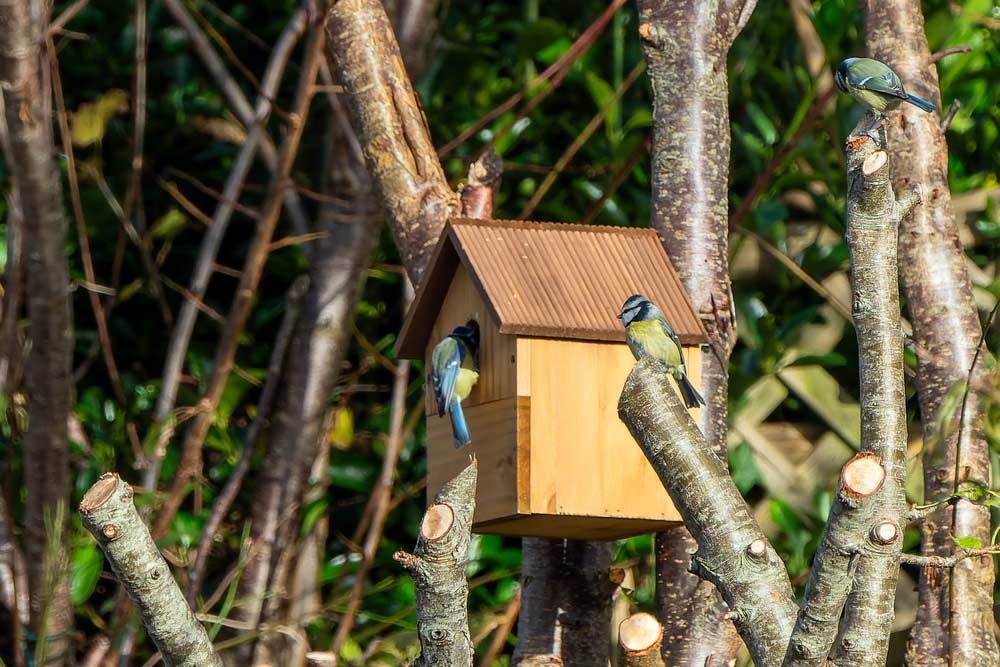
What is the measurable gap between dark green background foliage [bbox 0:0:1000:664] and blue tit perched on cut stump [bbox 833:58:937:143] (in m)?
0.72

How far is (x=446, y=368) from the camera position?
263 cm

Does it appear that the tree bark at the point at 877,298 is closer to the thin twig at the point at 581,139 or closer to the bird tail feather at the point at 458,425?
the bird tail feather at the point at 458,425

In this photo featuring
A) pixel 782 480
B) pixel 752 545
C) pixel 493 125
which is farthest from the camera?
pixel 493 125

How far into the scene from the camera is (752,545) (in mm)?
1970

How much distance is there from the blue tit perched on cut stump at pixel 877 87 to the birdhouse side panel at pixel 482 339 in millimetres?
806

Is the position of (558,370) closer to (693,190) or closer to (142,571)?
(693,190)

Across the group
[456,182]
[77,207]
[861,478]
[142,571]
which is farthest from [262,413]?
[861,478]

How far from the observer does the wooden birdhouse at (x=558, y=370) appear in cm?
256

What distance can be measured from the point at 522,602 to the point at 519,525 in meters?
0.38

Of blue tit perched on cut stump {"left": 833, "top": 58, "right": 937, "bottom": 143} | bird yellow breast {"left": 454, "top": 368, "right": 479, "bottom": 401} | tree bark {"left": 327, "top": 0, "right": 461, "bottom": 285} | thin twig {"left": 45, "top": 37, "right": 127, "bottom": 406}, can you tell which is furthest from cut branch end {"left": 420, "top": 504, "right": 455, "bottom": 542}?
thin twig {"left": 45, "top": 37, "right": 127, "bottom": 406}

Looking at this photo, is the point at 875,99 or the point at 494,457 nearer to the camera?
the point at 494,457

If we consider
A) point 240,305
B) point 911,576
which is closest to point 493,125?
point 240,305

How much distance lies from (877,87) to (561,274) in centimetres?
71

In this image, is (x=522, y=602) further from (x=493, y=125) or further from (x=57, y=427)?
(x=493, y=125)
